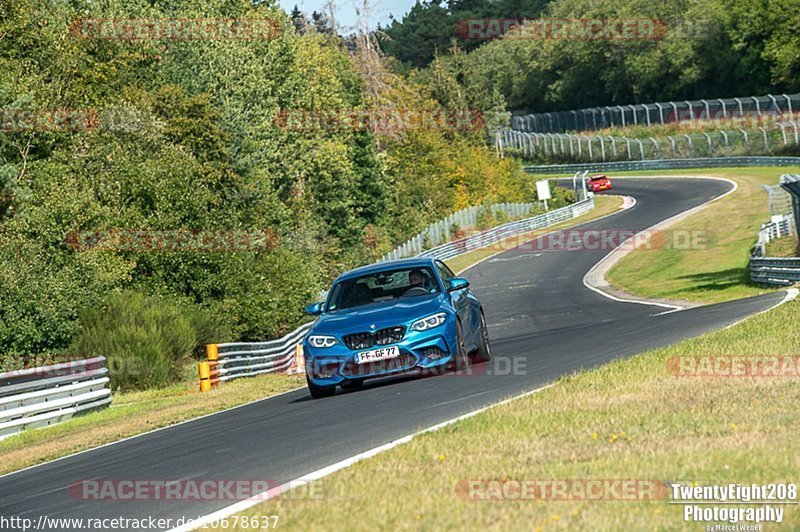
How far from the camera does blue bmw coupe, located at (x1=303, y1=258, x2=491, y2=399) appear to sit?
14203 mm

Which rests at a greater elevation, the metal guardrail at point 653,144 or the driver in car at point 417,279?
the metal guardrail at point 653,144

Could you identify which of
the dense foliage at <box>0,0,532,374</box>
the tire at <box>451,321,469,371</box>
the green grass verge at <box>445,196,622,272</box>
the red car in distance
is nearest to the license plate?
the tire at <box>451,321,469,371</box>

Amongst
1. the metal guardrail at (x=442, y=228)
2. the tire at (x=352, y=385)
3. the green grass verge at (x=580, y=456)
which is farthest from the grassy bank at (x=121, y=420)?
Result: the metal guardrail at (x=442, y=228)

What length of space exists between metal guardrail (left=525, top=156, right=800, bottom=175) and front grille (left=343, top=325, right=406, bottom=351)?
72301 millimetres

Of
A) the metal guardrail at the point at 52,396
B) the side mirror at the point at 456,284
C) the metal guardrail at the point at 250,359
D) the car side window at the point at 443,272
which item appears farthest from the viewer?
the metal guardrail at the point at 250,359

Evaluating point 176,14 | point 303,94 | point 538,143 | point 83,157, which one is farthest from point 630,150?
point 83,157

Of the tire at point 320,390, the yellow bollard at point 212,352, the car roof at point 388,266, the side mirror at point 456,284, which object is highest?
the car roof at point 388,266

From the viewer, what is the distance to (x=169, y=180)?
41.9 metres

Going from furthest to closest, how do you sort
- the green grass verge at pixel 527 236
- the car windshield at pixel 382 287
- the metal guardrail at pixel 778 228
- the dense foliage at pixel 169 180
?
the green grass verge at pixel 527 236, the metal guardrail at pixel 778 228, the dense foliage at pixel 169 180, the car windshield at pixel 382 287

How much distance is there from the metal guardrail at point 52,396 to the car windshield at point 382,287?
6.76 metres

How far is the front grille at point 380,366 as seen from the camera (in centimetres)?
1421

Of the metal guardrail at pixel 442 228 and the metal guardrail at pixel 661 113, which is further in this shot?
the metal guardrail at pixel 661 113

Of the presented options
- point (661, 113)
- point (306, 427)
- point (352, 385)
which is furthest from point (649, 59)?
point (306, 427)

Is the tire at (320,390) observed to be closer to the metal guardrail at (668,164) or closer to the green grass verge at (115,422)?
the green grass verge at (115,422)
